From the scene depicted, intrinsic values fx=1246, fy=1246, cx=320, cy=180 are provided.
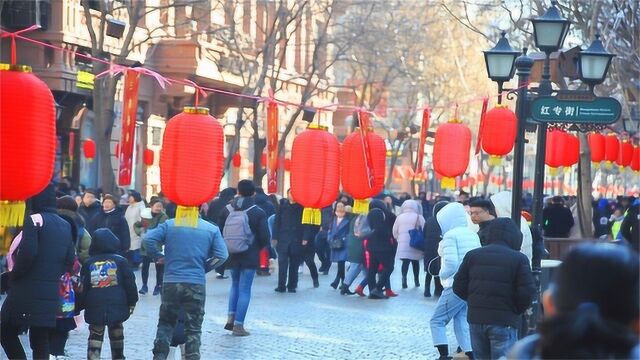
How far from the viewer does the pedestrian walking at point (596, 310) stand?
3264 millimetres

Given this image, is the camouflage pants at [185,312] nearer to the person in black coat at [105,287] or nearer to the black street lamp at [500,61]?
the person in black coat at [105,287]

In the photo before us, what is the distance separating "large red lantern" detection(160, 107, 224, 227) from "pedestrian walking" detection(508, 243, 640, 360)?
28.6 ft

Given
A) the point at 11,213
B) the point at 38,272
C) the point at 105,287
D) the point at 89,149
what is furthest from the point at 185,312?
the point at 89,149

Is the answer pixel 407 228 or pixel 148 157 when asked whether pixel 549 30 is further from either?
pixel 148 157

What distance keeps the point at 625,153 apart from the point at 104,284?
72.1ft

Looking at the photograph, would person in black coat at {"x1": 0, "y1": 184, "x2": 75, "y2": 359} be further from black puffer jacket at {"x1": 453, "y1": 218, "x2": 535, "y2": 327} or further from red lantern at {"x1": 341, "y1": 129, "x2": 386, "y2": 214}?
red lantern at {"x1": 341, "y1": 129, "x2": 386, "y2": 214}

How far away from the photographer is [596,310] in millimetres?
3275

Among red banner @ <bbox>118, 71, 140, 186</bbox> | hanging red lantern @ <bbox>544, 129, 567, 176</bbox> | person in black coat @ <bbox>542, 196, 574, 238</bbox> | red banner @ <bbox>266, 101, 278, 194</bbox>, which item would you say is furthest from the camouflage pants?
person in black coat @ <bbox>542, 196, 574, 238</bbox>

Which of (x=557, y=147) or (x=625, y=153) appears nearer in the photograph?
(x=557, y=147)

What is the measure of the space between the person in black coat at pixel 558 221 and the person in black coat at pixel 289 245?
6.55 metres

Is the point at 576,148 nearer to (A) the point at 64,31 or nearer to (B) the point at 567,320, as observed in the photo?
(A) the point at 64,31

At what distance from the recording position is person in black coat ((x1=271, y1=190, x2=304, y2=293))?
2055 centimetres

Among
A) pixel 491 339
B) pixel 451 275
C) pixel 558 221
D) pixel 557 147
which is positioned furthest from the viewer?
pixel 558 221

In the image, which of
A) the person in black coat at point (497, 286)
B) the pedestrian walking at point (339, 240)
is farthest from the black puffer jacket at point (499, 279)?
the pedestrian walking at point (339, 240)
